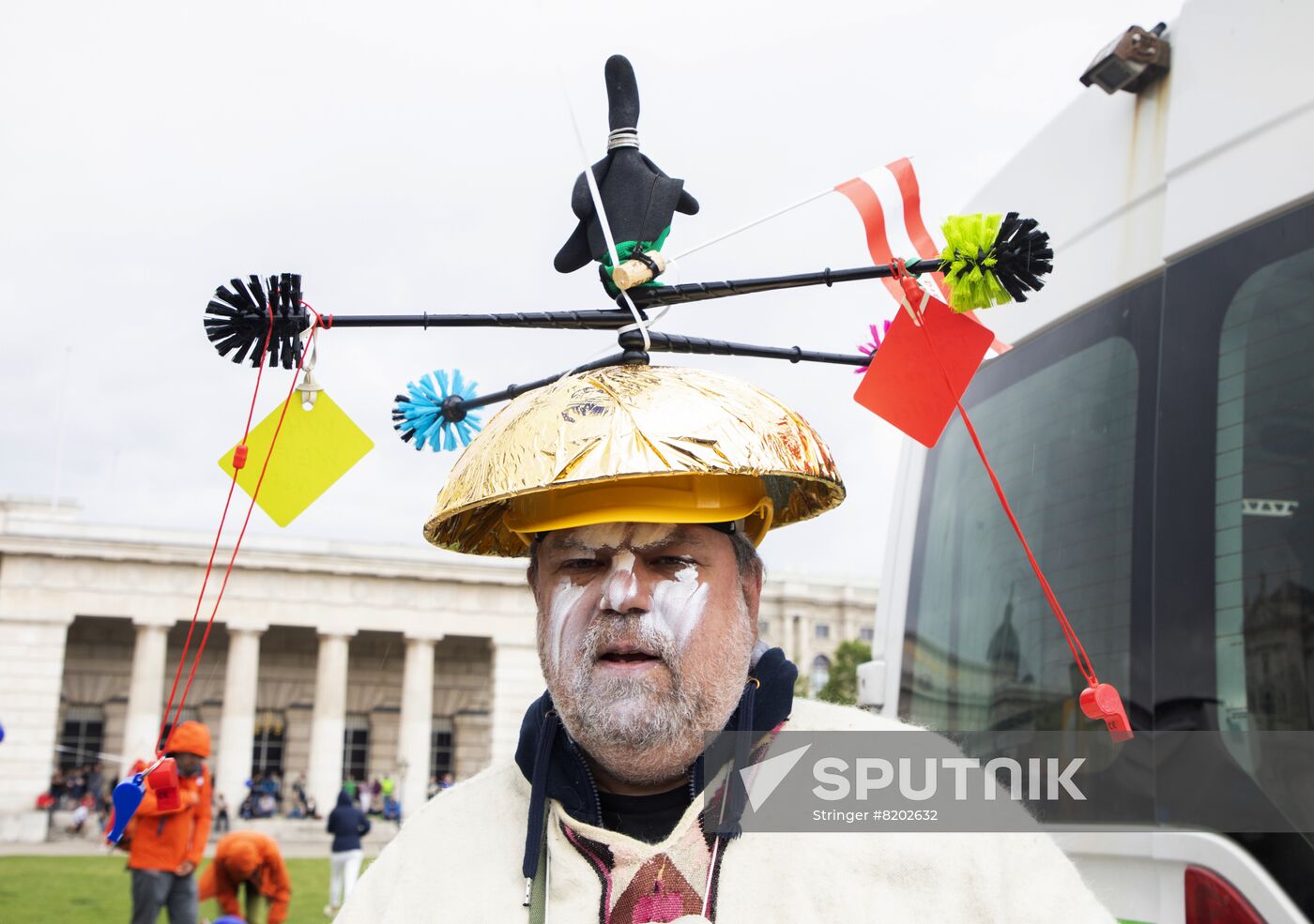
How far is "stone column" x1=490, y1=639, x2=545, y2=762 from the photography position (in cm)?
4853

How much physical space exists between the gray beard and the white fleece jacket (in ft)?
0.39

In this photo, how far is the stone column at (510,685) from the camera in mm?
48531

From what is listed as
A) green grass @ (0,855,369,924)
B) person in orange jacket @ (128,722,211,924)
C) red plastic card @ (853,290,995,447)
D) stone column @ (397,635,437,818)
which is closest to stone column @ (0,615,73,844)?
stone column @ (397,635,437,818)

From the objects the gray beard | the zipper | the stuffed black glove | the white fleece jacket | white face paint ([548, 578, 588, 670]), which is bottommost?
the white fleece jacket

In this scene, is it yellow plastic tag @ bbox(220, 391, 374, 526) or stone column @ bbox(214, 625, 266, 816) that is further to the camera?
stone column @ bbox(214, 625, 266, 816)

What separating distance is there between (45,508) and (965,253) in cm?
5690

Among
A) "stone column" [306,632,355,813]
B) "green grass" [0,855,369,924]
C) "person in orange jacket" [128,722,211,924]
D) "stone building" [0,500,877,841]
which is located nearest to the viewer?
"person in orange jacket" [128,722,211,924]

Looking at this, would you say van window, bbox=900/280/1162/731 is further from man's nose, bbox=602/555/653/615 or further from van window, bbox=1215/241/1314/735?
man's nose, bbox=602/555/653/615

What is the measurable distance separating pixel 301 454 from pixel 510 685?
47.9 meters

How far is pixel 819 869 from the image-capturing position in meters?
1.89

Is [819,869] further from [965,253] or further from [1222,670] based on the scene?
[965,253]

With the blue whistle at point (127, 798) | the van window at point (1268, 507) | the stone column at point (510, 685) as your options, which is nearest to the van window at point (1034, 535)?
the van window at point (1268, 507)

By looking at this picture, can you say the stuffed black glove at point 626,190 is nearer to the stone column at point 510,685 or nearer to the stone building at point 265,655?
the stone building at point 265,655

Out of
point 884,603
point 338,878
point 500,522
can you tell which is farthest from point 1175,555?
point 338,878
